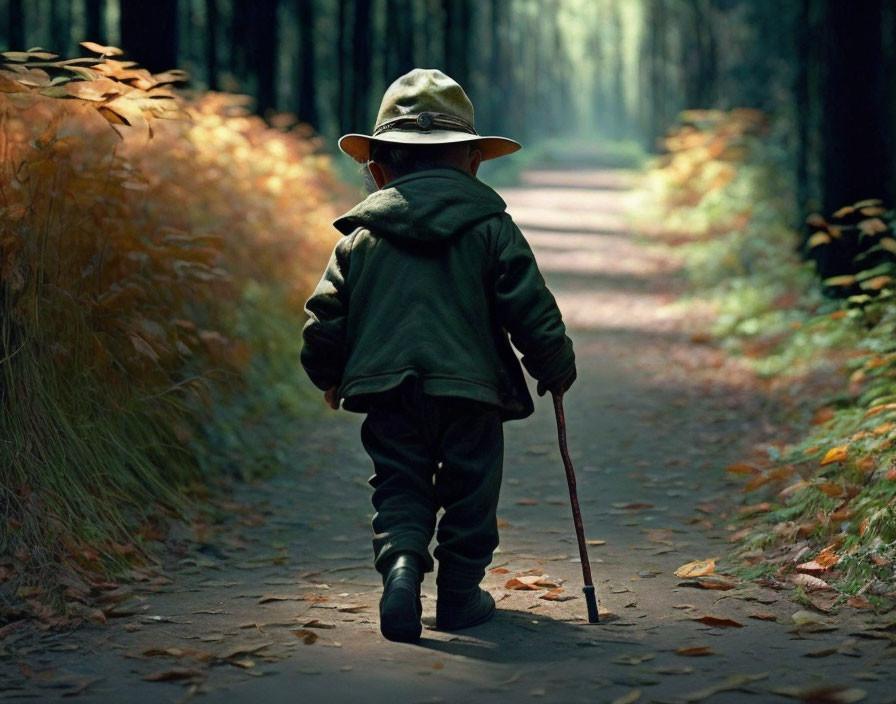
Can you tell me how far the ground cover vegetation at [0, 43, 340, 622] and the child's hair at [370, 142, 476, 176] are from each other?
1.49m

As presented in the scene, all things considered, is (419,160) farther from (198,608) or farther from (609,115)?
(609,115)

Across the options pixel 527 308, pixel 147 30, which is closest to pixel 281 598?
pixel 527 308

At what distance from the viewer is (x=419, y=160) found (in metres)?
4.68

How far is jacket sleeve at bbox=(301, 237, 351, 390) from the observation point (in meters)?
4.59

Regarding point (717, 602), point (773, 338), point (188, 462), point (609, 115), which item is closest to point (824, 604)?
point (717, 602)

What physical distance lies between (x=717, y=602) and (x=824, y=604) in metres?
0.43

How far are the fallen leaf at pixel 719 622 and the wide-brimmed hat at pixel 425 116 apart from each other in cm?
200

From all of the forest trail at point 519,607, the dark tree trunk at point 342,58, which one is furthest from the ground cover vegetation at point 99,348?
the dark tree trunk at point 342,58

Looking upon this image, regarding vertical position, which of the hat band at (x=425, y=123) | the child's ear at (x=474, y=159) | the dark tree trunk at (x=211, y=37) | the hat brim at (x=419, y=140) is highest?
the dark tree trunk at (x=211, y=37)

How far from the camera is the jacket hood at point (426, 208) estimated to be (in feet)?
14.4

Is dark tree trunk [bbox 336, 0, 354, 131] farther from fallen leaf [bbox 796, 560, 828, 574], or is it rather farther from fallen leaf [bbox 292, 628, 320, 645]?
fallen leaf [bbox 292, 628, 320, 645]

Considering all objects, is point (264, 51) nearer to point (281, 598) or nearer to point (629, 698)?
point (281, 598)

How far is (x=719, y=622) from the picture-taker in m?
4.40

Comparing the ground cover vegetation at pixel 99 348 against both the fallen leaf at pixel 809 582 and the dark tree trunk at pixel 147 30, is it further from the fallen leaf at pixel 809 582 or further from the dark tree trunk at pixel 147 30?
the fallen leaf at pixel 809 582
